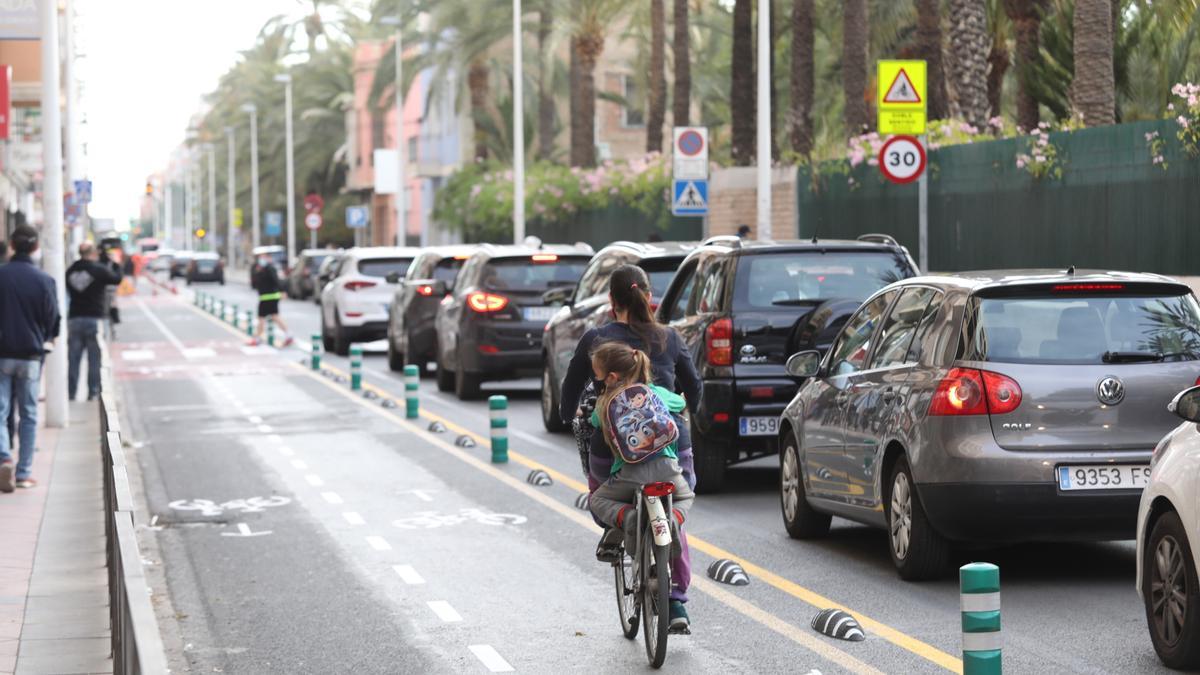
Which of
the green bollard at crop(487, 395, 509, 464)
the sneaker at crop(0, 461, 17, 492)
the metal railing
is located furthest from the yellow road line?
the sneaker at crop(0, 461, 17, 492)

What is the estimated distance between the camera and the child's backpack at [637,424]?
8555mm

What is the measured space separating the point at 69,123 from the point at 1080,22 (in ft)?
55.4

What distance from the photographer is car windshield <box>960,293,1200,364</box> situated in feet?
33.2

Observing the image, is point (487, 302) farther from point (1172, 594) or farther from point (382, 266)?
point (1172, 594)

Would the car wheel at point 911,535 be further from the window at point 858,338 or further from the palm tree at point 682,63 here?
the palm tree at point 682,63

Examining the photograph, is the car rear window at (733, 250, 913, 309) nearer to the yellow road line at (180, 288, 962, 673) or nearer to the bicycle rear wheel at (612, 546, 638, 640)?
the yellow road line at (180, 288, 962, 673)

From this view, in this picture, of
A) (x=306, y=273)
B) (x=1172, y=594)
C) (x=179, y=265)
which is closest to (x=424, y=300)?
(x=1172, y=594)

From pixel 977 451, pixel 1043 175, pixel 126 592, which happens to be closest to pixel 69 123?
pixel 1043 175

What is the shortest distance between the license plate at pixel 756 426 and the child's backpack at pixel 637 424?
5633 millimetres

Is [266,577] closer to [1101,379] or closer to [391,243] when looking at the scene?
[1101,379]

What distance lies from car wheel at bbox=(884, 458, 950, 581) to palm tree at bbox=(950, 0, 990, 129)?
21117mm

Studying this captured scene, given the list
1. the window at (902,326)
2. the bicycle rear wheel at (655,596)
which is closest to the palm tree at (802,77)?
the window at (902,326)

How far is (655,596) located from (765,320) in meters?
5.83

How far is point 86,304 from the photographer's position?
23.2 metres
